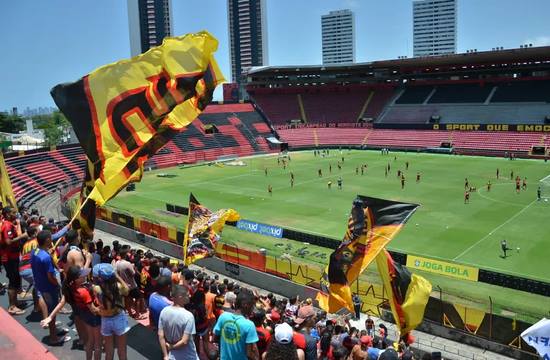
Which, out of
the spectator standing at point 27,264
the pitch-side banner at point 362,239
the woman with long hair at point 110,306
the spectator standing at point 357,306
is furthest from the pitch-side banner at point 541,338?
the spectator standing at point 357,306

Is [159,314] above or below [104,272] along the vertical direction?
below

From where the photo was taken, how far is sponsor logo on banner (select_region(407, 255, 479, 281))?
69.6ft

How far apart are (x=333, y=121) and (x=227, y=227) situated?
62390mm

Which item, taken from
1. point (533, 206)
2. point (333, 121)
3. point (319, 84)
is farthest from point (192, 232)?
point (319, 84)

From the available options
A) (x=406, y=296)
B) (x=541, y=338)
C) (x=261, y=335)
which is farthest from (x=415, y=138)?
(x=261, y=335)

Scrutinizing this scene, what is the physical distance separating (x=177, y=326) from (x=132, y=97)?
7.34 m

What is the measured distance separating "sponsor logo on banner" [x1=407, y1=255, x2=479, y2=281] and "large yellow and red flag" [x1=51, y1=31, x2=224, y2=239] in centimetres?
1400

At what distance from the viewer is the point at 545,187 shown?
4325 cm

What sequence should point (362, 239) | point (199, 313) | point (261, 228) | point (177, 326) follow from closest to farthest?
point (177, 326) < point (199, 313) < point (362, 239) < point (261, 228)

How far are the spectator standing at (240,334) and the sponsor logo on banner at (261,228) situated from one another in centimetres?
2274

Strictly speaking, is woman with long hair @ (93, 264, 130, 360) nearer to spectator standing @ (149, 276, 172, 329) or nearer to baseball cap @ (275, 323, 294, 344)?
spectator standing @ (149, 276, 172, 329)

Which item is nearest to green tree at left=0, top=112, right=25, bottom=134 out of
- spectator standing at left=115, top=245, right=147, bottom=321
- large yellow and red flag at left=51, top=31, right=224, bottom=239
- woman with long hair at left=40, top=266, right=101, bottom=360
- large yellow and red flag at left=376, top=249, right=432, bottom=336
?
large yellow and red flag at left=51, top=31, right=224, bottom=239

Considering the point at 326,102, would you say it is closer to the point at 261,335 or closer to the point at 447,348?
the point at 447,348

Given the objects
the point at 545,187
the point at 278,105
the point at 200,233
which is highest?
the point at 278,105
